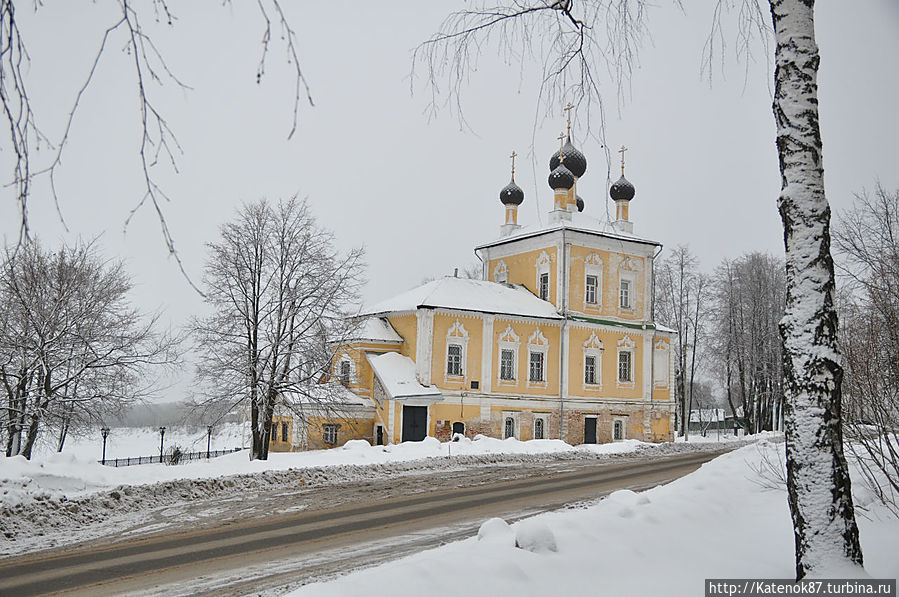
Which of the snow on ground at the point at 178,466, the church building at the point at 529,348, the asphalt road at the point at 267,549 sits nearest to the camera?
the asphalt road at the point at 267,549

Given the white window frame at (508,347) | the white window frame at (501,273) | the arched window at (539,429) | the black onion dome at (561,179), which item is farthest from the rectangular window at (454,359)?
the black onion dome at (561,179)

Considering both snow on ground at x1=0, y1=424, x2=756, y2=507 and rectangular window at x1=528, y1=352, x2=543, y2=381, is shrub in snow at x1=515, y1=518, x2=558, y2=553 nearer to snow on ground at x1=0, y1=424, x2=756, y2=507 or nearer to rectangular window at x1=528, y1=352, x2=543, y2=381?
snow on ground at x1=0, y1=424, x2=756, y2=507

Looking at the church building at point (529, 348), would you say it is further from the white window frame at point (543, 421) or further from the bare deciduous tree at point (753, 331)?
the bare deciduous tree at point (753, 331)

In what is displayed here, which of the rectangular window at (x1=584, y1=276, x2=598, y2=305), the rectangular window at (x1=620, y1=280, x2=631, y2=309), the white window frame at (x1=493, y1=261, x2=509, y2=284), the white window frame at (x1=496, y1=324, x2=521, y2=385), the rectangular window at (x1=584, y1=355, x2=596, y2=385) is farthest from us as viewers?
the white window frame at (x1=493, y1=261, x2=509, y2=284)

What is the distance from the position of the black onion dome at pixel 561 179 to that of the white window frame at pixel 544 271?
12.2ft

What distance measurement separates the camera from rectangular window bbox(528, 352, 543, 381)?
34.5 m

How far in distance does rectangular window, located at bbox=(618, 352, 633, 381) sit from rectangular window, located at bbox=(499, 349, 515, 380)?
631 cm

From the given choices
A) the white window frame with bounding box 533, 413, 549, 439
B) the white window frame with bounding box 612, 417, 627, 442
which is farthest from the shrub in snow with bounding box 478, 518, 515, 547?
the white window frame with bounding box 612, 417, 627, 442

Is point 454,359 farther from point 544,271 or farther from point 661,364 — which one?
point 661,364

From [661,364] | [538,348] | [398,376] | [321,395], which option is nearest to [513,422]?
[538,348]

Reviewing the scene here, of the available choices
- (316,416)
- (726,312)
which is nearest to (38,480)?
(316,416)

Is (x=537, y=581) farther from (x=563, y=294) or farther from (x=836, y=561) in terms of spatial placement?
(x=563, y=294)

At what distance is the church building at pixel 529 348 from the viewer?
103 feet

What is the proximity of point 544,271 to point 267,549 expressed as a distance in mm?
28986
